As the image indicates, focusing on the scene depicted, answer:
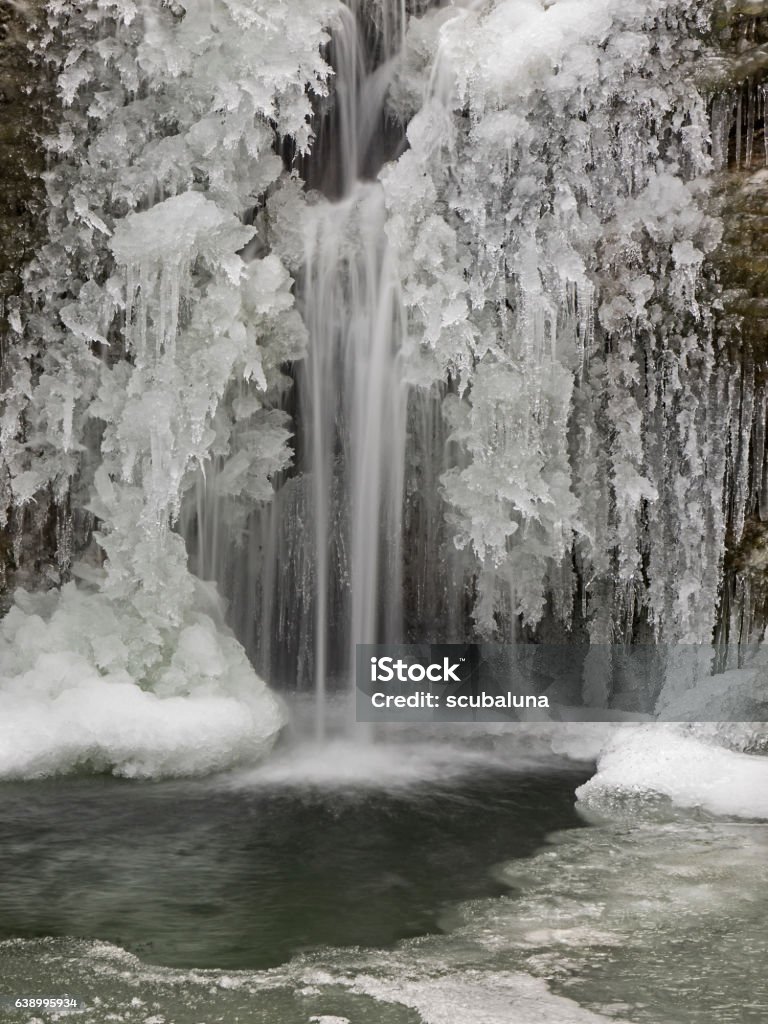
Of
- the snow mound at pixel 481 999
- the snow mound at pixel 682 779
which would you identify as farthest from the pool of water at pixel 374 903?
the snow mound at pixel 682 779

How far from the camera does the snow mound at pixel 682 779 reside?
20.7ft

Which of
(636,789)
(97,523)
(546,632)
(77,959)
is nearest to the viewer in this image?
(77,959)

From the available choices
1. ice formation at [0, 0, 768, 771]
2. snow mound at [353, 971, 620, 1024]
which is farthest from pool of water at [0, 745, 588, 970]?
ice formation at [0, 0, 768, 771]

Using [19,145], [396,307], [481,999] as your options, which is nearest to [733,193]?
[396,307]

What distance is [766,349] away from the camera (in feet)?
25.1

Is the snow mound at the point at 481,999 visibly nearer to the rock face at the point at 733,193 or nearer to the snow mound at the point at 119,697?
the snow mound at the point at 119,697

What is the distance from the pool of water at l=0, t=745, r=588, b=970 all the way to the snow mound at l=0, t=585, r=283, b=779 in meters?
0.18

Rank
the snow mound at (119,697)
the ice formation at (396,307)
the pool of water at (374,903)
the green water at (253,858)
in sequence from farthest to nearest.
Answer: the ice formation at (396,307)
the snow mound at (119,697)
the green water at (253,858)
the pool of water at (374,903)

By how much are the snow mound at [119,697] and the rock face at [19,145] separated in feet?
5.41

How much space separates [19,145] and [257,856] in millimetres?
4808

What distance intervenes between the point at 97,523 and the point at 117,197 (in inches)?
86.6

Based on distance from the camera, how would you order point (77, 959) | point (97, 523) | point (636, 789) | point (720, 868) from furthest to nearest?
1. point (97, 523)
2. point (636, 789)
3. point (720, 868)
4. point (77, 959)

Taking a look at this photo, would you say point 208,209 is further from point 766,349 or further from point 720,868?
point 720,868

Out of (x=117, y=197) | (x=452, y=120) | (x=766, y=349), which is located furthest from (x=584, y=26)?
(x=117, y=197)
